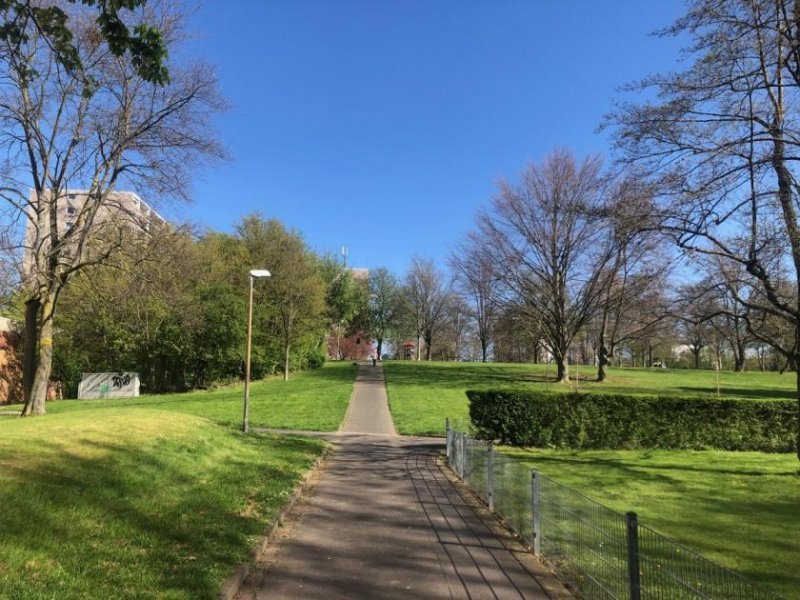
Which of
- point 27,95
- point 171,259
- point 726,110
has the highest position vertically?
point 27,95

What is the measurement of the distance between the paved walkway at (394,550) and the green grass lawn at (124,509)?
562mm

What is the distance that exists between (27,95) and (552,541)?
18988 millimetres

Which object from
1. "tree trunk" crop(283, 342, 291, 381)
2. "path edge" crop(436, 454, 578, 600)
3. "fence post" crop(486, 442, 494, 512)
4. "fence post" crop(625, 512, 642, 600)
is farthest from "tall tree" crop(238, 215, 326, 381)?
"fence post" crop(625, 512, 642, 600)

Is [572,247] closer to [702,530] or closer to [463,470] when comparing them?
[463,470]

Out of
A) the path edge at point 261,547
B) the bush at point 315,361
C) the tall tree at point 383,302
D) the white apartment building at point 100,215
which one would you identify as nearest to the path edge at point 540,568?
the path edge at point 261,547

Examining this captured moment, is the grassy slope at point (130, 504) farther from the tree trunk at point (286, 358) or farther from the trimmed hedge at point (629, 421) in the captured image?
the tree trunk at point (286, 358)

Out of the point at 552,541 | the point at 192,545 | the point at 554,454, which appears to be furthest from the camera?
the point at 554,454

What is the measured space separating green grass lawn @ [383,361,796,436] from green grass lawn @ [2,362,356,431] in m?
3.12

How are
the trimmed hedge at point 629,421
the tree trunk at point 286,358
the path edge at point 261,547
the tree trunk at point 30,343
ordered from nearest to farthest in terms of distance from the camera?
the path edge at point 261,547
the tree trunk at point 30,343
the trimmed hedge at point 629,421
the tree trunk at point 286,358

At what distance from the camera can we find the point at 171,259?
19.4 m

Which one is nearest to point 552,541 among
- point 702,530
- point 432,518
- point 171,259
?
point 432,518

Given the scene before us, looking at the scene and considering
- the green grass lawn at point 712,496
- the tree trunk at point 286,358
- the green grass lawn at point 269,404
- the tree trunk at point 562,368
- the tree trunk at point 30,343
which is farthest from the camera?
the tree trunk at point 286,358

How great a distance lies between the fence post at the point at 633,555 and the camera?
14.2 feet

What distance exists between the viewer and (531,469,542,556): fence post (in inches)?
272
